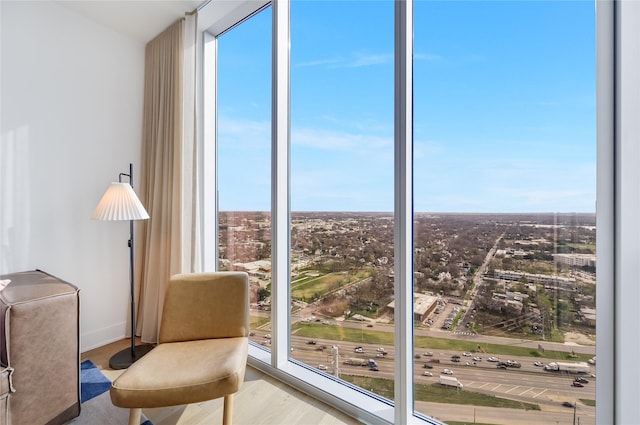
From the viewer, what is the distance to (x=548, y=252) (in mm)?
1160

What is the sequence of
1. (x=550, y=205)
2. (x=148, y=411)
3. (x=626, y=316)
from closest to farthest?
(x=626, y=316), (x=550, y=205), (x=148, y=411)

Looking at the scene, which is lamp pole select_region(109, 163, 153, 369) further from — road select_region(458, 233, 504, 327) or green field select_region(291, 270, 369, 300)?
road select_region(458, 233, 504, 327)

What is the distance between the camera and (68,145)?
2215mm

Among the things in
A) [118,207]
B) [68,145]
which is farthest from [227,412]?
[68,145]

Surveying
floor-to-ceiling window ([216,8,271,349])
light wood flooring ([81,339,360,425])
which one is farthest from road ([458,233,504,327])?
floor-to-ceiling window ([216,8,271,349])

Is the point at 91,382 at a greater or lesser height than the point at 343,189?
lesser

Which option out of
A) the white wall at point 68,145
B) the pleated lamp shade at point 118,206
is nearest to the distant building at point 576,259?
the pleated lamp shade at point 118,206

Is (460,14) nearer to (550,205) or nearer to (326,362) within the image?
(550,205)

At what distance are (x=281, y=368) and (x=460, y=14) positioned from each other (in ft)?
7.55

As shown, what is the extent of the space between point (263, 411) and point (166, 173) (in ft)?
6.41

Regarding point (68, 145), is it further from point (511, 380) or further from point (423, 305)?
point (511, 380)

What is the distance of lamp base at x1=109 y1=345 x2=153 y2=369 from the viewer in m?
2.04

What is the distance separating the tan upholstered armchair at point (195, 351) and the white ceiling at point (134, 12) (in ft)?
6.90

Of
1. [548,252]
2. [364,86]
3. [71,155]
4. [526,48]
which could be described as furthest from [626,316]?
[71,155]
